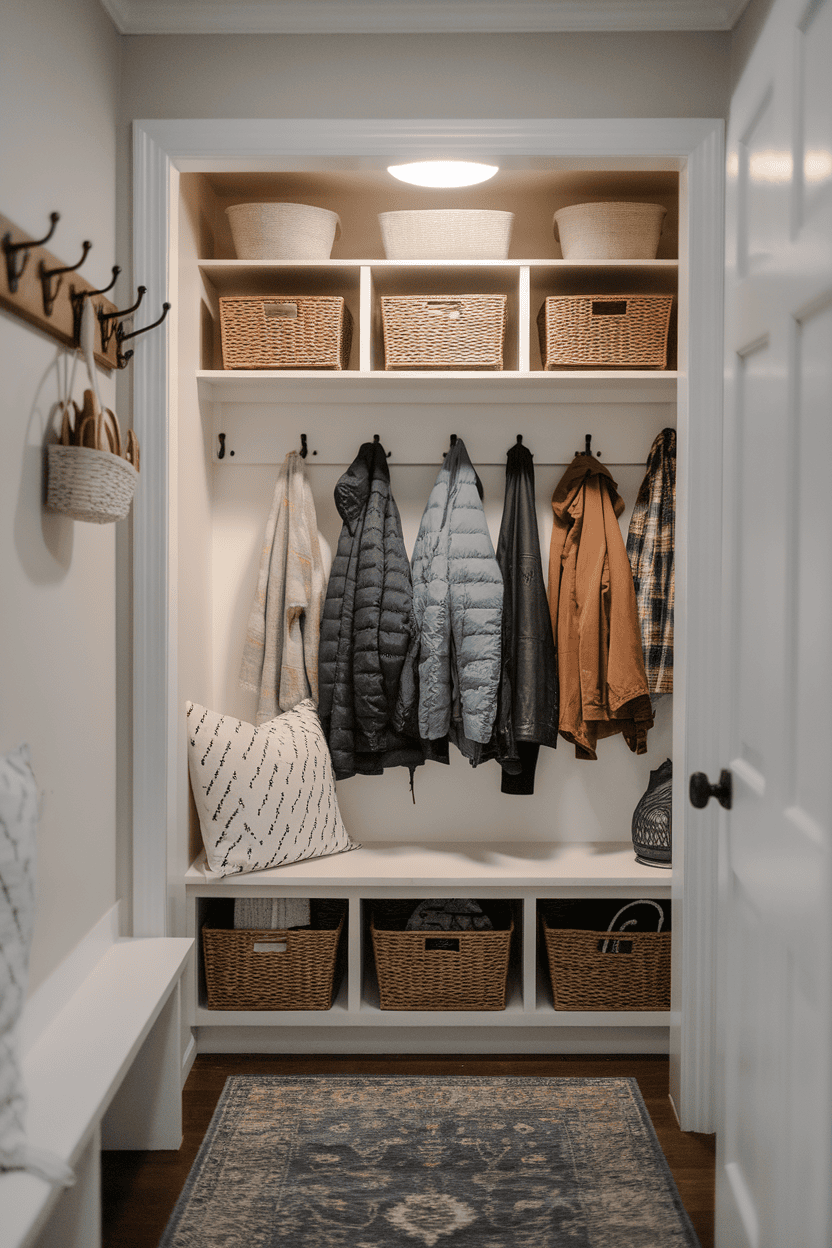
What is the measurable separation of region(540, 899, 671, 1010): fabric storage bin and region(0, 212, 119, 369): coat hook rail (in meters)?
1.97

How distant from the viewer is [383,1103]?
238 centimetres

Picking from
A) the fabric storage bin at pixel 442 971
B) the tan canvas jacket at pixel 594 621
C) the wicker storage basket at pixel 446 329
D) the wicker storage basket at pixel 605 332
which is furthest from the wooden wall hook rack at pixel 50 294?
the fabric storage bin at pixel 442 971

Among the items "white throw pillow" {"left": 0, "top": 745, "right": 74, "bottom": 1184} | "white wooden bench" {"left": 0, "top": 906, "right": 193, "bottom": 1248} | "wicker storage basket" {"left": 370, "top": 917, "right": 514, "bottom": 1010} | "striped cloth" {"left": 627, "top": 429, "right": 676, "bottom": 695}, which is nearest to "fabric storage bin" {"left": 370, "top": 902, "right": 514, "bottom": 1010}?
"wicker storage basket" {"left": 370, "top": 917, "right": 514, "bottom": 1010}

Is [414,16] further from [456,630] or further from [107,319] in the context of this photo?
[456,630]

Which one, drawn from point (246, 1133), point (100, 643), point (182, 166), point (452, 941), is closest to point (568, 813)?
point (452, 941)

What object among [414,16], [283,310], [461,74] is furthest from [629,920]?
[414,16]

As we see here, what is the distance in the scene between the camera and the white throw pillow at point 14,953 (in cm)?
136

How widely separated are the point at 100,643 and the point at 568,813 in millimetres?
1607

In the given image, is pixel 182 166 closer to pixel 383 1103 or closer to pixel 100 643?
pixel 100 643

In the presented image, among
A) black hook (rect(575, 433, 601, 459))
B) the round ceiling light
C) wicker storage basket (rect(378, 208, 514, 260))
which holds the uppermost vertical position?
the round ceiling light

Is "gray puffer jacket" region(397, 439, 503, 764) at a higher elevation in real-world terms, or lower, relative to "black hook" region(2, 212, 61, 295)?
lower

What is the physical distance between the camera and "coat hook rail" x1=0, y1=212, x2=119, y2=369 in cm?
157

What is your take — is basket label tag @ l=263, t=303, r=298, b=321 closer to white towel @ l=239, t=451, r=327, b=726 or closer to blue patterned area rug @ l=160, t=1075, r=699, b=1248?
white towel @ l=239, t=451, r=327, b=726

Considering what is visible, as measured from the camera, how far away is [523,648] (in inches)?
110
